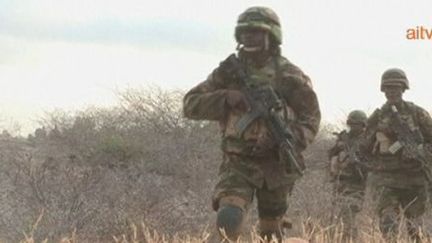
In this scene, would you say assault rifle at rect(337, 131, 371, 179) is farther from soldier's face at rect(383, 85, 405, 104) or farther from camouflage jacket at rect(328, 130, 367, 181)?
soldier's face at rect(383, 85, 405, 104)

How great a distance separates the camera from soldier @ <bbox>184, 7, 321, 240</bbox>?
583 cm

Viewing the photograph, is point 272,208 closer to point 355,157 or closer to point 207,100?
point 207,100

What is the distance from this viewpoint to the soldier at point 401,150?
8805 millimetres

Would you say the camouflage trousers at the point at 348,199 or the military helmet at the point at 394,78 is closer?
the military helmet at the point at 394,78

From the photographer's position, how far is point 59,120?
818 inches

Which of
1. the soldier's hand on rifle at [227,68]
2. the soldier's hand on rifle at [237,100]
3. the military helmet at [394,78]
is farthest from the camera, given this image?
the military helmet at [394,78]

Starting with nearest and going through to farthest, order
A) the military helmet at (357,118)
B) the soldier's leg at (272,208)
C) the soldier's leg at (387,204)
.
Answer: the soldier's leg at (272,208)
the soldier's leg at (387,204)
the military helmet at (357,118)

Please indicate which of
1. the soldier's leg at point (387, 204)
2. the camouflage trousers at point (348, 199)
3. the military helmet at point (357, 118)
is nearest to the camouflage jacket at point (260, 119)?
the soldier's leg at point (387, 204)

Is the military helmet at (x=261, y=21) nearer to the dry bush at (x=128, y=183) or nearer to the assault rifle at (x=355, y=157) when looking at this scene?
the dry bush at (x=128, y=183)

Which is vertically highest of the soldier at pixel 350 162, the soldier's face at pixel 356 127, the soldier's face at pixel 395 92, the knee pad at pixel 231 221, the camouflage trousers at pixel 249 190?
the soldier's face at pixel 395 92

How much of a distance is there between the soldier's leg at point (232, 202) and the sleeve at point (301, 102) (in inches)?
18.6

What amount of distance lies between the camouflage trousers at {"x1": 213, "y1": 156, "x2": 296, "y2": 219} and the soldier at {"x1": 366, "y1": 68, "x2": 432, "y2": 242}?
9.26ft

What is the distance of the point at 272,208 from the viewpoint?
20.2 ft

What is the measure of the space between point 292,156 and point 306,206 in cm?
555
